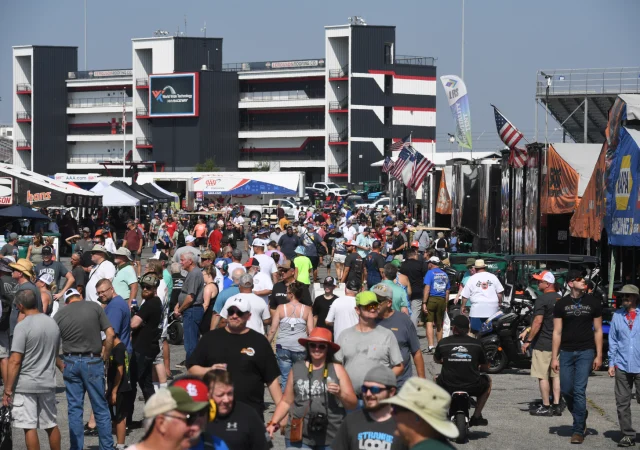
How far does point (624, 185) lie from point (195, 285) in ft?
24.5

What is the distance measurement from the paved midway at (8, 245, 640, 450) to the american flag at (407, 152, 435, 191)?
29070mm

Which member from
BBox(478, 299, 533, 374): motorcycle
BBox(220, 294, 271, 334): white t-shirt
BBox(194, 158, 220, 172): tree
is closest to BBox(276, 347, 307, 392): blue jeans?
BBox(220, 294, 271, 334): white t-shirt

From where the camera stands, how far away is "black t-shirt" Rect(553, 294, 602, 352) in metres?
10.5

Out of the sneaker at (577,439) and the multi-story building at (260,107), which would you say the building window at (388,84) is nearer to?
the multi-story building at (260,107)

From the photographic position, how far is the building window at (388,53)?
340ft

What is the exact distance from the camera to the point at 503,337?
48.8 ft

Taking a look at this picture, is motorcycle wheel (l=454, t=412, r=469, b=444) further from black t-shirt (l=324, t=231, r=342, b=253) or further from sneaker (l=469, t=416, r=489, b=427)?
black t-shirt (l=324, t=231, r=342, b=253)

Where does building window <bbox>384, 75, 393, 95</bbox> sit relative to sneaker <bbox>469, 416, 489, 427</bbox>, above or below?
above

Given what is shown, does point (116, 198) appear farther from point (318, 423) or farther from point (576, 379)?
point (318, 423)

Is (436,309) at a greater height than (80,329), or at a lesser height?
lesser

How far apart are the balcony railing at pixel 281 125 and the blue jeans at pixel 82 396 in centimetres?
9566

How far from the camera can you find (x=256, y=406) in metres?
7.59

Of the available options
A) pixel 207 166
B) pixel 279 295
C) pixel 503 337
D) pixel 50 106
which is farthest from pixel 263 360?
pixel 50 106

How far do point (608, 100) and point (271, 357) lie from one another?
47763 millimetres
